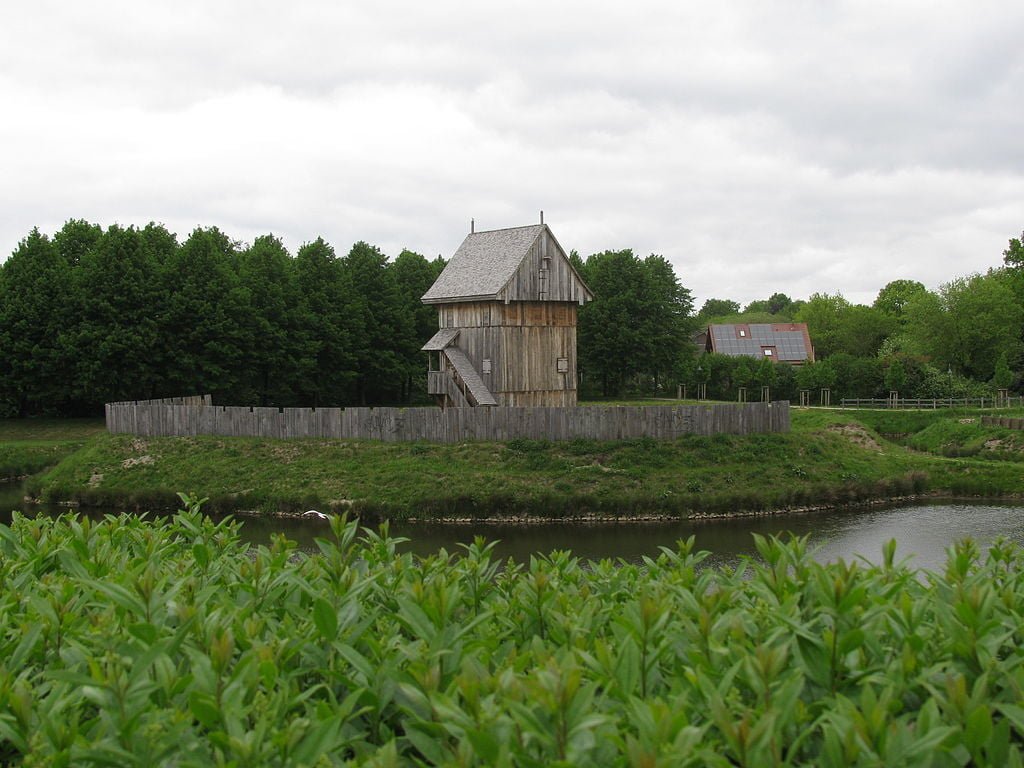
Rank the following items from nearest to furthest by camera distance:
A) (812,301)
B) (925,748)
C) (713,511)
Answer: (925,748) → (713,511) → (812,301)

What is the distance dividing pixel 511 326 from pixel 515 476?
825 centimetres

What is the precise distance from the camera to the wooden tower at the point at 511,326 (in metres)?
35.0

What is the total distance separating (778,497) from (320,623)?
26.1m

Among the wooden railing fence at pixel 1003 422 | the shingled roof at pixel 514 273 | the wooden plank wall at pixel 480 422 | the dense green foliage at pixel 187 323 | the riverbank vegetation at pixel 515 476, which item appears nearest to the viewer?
the riverbank vegetation at pixel 515 476

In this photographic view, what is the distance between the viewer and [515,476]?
2856 centimetres

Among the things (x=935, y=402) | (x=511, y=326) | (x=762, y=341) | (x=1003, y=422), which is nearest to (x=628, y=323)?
(x=935, y=402)

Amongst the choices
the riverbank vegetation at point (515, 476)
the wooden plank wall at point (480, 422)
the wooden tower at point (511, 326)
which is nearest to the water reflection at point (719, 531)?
the riverbank vegetation at point (515, 476)

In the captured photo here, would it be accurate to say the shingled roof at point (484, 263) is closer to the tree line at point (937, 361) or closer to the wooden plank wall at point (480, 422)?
the wooden plank wall at point (480, 422)

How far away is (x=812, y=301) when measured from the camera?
4402 inches

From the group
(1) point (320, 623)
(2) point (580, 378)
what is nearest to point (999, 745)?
(1) point (320, 623)

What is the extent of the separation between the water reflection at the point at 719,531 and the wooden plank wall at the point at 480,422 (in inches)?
193

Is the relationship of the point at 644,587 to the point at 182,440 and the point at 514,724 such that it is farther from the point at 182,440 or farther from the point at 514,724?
the point at 182,440

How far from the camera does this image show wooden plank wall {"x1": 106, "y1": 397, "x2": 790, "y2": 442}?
31.0m

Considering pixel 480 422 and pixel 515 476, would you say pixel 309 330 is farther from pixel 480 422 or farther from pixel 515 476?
pixel 515 476
